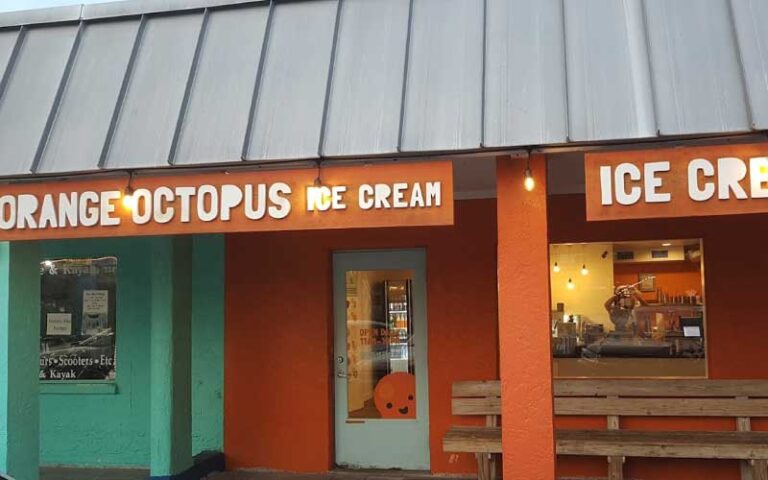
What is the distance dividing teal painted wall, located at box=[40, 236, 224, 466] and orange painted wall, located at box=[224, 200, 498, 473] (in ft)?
0.57

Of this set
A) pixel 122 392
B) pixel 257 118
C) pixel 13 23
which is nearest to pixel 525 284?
pixel 257 118

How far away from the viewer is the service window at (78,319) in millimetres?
8586

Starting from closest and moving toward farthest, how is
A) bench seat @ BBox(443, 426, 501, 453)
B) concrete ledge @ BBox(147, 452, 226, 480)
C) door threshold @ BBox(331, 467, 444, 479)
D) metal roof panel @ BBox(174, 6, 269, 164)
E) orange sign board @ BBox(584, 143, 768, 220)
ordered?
orange sign board @ BBox(584, 143, 768, 220), metal roof panel @ BBox(174, 6, 269, 164), bench seat @ BBox(443, 426, 501, 453), concrete ledge @ BBox(147, 452, 226, 480), door threshold @ BBox(331, 467, 444, 479)

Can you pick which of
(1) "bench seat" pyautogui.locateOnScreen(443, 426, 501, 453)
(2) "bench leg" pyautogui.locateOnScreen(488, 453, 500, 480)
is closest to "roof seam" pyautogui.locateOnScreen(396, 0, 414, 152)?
(1) "bench seat" pyautogui.locateOnScreen(443, 426, 501, 453)

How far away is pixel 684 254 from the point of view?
24.6 ft

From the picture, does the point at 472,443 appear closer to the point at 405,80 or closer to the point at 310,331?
the point at 310,331

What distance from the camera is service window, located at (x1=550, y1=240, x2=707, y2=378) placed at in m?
7.48

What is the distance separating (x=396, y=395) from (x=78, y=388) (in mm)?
3550

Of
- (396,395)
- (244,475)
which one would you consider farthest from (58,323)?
(396,395)

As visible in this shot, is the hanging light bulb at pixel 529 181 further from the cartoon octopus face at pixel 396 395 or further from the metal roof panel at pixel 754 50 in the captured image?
the cartoon octopus face at pixel 396 395

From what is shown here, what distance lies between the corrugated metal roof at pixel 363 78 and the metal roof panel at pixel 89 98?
0.01m

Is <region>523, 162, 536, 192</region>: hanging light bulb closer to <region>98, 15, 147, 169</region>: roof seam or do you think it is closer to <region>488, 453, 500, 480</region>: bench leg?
<region>98, 15, 147, 169</region>: roof seam

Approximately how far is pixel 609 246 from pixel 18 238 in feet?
17.6

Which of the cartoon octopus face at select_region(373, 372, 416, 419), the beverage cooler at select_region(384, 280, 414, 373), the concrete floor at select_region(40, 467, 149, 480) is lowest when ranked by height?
the concrete floor at select_region(40, 467, 149, 480)
